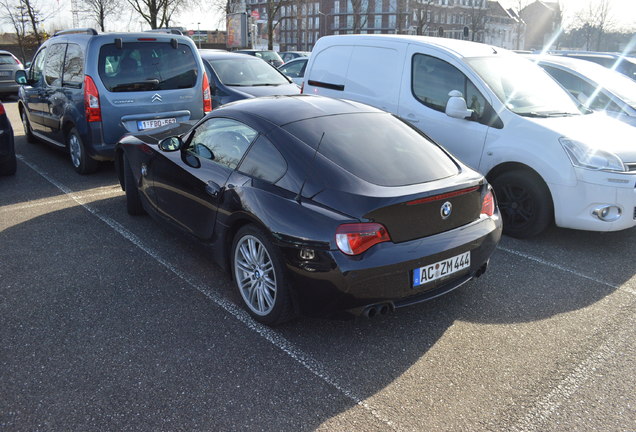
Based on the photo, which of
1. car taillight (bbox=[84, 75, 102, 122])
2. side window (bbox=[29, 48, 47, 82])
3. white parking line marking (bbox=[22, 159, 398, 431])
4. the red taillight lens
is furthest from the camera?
side window (bbox=[29, 48, 47, 82])

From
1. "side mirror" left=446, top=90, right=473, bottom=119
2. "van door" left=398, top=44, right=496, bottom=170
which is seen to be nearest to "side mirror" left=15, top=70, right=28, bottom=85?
"van door" left=398, top=44, right=496, bottom=170

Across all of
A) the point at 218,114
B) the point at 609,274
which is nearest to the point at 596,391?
the point at 609,274

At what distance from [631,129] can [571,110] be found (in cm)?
66

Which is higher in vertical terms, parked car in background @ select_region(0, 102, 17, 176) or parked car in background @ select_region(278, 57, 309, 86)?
parked car in background @ select_region(278, 57, 309, 86)

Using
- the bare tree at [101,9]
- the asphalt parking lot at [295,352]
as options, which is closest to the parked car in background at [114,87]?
the asphalt parking lot at [295,352]

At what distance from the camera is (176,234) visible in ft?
14.8

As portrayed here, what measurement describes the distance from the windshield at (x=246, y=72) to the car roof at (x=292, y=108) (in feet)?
18.0

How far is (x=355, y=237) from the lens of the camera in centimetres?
300

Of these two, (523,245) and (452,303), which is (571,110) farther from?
(452,303)

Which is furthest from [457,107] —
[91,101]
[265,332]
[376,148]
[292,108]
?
[91,101]

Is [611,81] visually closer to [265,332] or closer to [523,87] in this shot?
[523,87]

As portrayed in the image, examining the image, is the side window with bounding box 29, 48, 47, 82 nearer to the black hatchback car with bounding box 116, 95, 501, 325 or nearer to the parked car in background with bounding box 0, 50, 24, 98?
the black hatchback car with bounding box 116, 95, 501, 325

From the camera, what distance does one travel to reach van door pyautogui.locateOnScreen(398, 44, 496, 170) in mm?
5629

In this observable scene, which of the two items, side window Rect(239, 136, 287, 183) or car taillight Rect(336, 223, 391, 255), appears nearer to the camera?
car taillight Rect(336, 223, 391, 255)
